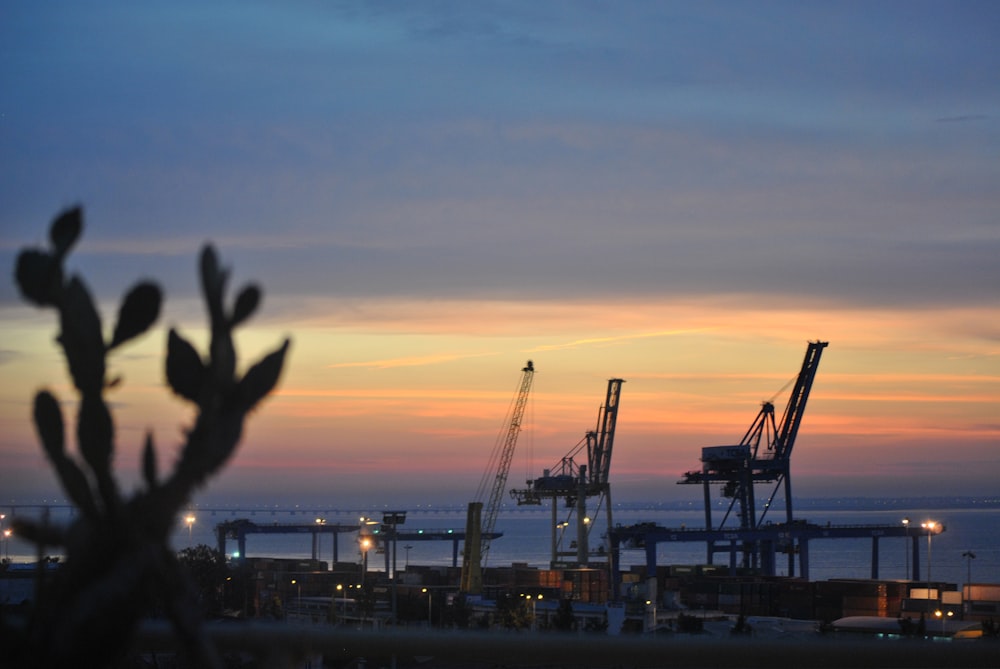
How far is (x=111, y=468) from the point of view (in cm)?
169

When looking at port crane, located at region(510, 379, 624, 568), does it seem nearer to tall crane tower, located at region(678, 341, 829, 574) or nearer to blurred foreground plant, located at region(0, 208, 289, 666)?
tall crane tower, located at region(678, 341, 829, 574)

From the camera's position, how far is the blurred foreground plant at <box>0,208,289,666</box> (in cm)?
153

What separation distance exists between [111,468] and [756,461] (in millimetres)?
48674

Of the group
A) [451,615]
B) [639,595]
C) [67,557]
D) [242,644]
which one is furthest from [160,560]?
[639,595]

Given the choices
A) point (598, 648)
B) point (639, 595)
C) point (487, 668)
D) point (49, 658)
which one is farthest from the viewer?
point (639, 595)

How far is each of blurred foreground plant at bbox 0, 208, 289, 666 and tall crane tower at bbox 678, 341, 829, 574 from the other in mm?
45963

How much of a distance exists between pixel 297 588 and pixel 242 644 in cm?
4223

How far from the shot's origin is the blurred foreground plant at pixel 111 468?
153 cm

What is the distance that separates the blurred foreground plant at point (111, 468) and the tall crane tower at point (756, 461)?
46.0 metres

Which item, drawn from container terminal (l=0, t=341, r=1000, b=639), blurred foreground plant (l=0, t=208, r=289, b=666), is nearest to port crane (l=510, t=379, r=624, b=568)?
container terminal (l=0, t=341, r=1000, b=639)

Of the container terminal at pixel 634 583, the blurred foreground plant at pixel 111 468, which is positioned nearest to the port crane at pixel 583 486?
the container terminal at pixel 634 583

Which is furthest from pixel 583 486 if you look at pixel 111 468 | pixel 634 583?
pixel 111 468

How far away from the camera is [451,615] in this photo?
3161 cm

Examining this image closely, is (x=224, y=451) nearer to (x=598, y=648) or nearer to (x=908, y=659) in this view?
(x=598, y=648)
